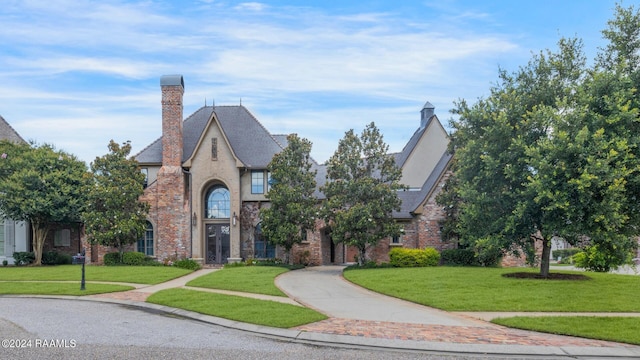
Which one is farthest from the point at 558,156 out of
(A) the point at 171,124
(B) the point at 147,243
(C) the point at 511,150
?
(B) the point at 147,243

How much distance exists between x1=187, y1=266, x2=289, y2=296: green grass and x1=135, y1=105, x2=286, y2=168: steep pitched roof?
983cm

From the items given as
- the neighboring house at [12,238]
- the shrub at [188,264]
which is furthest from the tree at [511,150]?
the neighboring house at [12,238]

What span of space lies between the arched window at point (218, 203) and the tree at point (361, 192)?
24.9 feet

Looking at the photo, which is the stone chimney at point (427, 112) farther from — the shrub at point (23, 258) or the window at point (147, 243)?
the shrub at point (23, 258)

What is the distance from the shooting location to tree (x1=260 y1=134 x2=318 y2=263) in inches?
1085

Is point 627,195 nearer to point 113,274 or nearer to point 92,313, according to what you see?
point 92,313

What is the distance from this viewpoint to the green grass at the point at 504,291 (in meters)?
13.6

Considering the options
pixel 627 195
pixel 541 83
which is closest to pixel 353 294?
pixel 627 195

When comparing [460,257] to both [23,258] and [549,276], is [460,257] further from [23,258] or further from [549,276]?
[23,258]

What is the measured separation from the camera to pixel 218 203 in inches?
1230

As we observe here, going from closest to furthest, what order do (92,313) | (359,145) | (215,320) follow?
(215,320), (92,313), (359,145)

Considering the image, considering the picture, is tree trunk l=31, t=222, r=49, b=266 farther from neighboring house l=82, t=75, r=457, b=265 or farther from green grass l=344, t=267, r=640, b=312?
green grass l=344, t=267, r=640, b=312

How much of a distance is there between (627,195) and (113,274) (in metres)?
21.8

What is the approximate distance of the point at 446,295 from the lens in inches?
604
